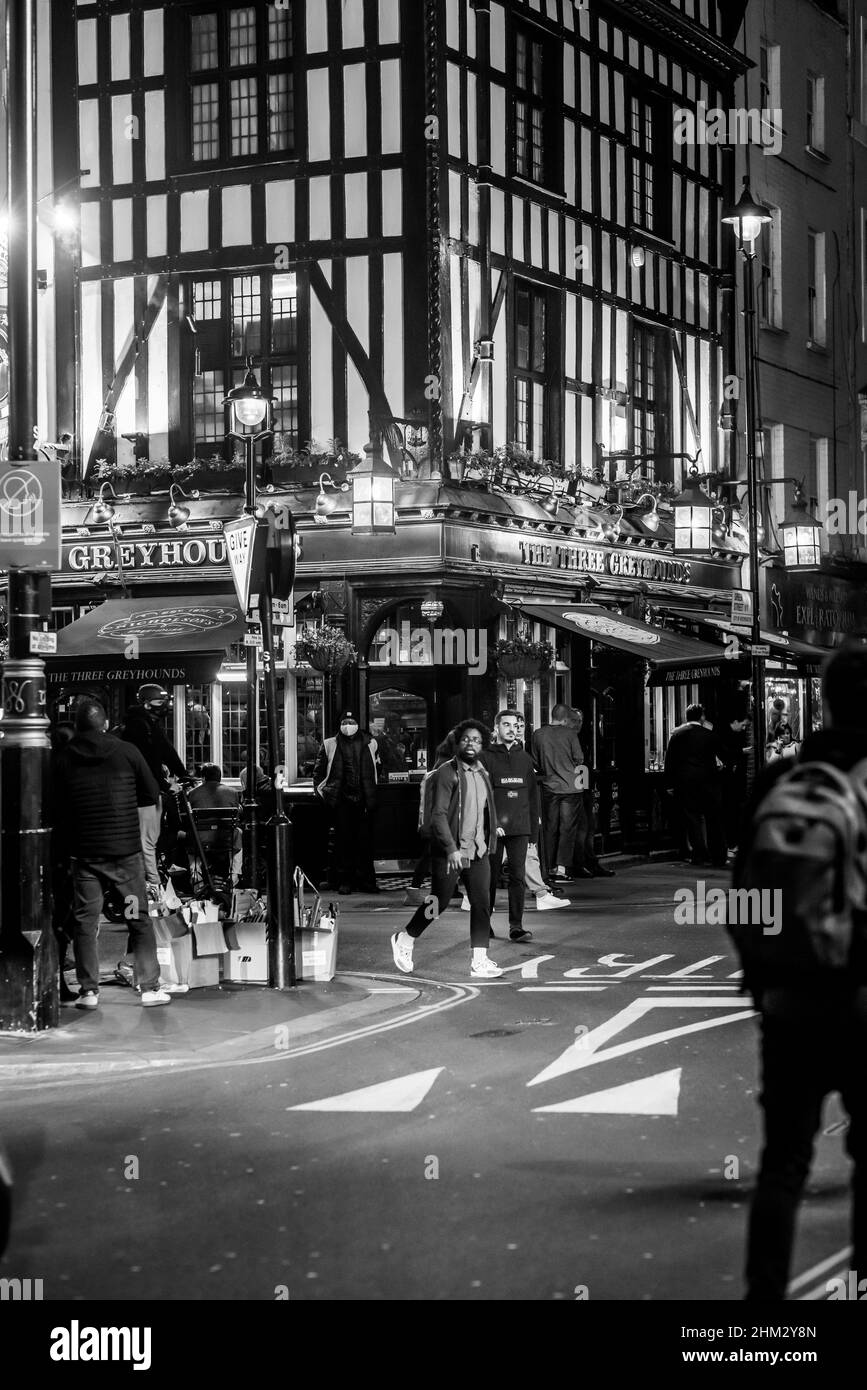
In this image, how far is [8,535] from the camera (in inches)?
395

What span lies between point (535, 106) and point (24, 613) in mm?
14540

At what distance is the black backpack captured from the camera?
4.27m

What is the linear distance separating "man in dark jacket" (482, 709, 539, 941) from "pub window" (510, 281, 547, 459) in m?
8.18

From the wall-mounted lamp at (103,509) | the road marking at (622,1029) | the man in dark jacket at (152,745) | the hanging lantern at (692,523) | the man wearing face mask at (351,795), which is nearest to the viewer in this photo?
the road marking at (622,1029)

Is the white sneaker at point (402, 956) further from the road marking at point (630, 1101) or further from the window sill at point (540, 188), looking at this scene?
the window sill at point (540, 188)

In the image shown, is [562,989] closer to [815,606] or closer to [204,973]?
[204,973]

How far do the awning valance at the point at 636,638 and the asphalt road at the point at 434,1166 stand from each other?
9.97m

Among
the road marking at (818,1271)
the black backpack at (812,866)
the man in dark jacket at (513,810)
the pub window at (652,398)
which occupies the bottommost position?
the road marking at (818,1271)

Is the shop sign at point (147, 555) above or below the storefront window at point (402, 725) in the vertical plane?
above

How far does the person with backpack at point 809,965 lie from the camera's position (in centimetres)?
429

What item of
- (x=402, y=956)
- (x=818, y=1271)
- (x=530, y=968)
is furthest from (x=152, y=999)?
(x=818, y=1271)

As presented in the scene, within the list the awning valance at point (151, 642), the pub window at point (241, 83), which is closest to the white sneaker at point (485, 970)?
the awning valance at point (151, 642)
